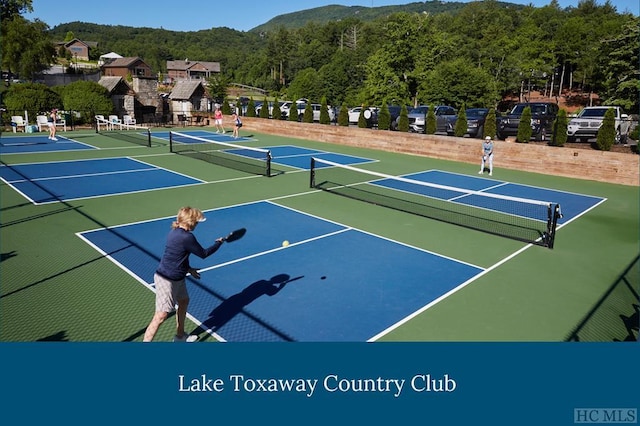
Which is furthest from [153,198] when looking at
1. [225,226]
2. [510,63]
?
[510,63]

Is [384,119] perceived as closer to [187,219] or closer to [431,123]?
[431,123]

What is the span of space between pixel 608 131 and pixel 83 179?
792 inches

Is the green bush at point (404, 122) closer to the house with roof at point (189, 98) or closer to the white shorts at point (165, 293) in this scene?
the white shorts at point (165, 293)

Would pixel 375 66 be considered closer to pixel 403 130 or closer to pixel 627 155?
pixel 403 130

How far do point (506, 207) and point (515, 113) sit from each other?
13391 millimetres

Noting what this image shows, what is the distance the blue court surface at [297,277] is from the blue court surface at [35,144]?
50.2 ft

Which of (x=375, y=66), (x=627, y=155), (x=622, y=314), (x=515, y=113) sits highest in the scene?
(x=375, y=66)

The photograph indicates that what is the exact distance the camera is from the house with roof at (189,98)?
1957 inches

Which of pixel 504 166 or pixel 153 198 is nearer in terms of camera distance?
pixel 153 198

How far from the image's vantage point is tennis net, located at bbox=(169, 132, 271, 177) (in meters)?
19.1

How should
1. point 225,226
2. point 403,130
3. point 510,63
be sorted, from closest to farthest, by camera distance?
point 225,226 → point 403,130 → point 510,63

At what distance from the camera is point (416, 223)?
39.2 ft

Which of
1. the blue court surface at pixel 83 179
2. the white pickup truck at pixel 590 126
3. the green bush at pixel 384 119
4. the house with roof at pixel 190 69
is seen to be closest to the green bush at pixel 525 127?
the white pickup truck at pixel 590 126

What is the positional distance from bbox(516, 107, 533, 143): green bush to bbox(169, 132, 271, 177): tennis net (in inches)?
462
